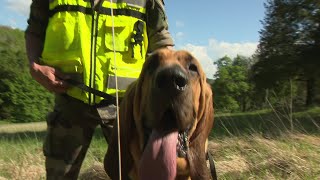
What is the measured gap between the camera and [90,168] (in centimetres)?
645

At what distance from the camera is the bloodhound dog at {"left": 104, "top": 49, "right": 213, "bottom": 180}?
2.28 m

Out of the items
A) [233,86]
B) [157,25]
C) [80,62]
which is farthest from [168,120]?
[233,86]

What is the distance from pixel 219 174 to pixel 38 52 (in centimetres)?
307

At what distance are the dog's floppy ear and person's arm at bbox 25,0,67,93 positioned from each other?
103cm

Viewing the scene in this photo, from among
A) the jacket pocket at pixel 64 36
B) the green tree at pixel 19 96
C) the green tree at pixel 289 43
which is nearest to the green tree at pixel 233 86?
the green tree at pixel 19 96

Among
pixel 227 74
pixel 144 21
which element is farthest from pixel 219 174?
pixel 227 74

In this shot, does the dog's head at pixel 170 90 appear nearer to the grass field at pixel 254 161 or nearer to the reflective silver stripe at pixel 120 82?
the reflective silver stripe at pixel 120 82

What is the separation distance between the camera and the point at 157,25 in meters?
3.40

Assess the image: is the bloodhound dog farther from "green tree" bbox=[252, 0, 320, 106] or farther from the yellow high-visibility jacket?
"green tree" bbox=[252, 0, 320, 106]

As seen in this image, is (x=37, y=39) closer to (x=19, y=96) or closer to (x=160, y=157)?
(x=160, y=157)

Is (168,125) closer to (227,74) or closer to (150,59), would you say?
(150,59)

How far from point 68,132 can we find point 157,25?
3.13ft

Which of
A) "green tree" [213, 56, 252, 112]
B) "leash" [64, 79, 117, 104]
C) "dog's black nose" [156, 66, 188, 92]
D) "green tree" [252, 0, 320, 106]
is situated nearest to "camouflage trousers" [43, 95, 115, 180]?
"leash" [64, 79, 117, 104]

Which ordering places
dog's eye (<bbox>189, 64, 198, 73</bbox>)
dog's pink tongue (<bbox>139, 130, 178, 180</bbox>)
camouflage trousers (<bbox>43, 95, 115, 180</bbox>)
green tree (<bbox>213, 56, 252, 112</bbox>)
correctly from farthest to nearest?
green tree (<bbox>213, 56, 252, 112</bbox>)
camouflage trousers (<bbox>43, 95, 115, 180</bbox>)
dog's eye (<bbox>189, 64, 198, 73</bbox>)
dog's pink tongue (<bbox>139, 130, 178, 180</bbox>)
